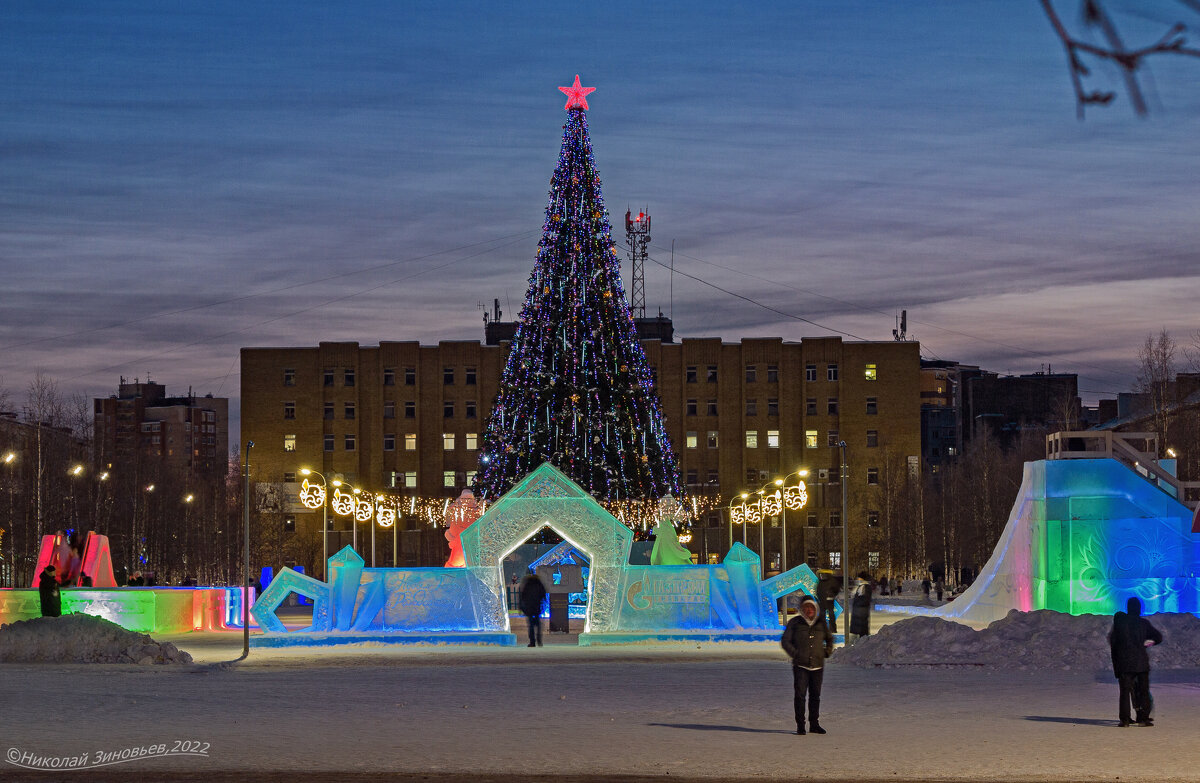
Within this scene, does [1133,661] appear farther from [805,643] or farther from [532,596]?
[532,596]

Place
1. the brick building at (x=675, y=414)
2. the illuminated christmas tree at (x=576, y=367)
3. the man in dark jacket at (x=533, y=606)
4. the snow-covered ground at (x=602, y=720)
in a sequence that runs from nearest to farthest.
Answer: the snow-covered ground at (x=602, y=720), the man in dark jacket at (x=533, y=606), the illuminated christmas tree at (x=576, y=367), the brick building at (x=675, y=414)

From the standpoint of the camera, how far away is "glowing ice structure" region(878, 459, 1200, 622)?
34.7m

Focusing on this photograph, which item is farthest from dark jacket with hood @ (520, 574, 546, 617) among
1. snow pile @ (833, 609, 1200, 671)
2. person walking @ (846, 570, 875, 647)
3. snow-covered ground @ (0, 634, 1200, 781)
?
snow pile @ (833, 609, 1200, 671)

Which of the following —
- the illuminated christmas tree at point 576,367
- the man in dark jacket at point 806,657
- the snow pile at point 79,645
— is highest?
the illuminated christmas tree at point 576,367

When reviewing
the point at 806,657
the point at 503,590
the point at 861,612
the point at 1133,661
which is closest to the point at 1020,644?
the point at 861,612

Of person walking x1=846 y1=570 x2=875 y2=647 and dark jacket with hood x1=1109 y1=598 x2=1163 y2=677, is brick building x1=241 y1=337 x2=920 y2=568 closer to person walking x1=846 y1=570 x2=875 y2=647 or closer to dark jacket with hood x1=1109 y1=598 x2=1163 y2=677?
person walking x1=846 y1=570 x2=875 y2=647

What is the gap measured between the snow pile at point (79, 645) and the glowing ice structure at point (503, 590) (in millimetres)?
6211

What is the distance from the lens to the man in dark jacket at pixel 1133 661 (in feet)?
55.2

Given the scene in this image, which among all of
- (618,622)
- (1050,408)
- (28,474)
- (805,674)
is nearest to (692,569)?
(618,622)

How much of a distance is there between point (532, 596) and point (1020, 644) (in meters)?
10.5

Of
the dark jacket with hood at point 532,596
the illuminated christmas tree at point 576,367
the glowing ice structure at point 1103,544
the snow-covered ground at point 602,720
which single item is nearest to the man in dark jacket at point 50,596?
the snow-covered ground at point 602,720

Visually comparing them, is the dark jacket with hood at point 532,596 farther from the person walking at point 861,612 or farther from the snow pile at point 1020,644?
the snow pile at point 1020,644

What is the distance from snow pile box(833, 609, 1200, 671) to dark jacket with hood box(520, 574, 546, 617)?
23.5ft

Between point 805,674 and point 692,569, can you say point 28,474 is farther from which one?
point 805,674
